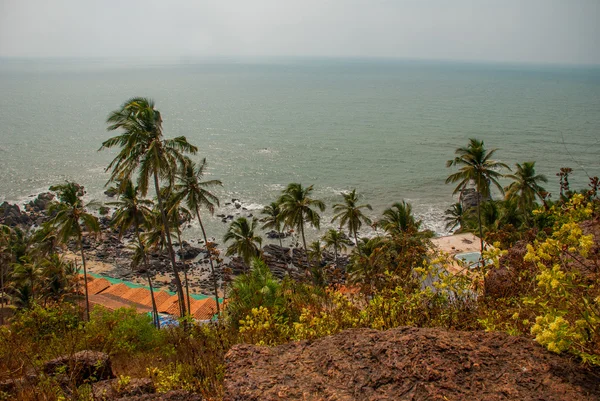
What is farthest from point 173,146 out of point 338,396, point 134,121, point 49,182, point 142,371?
point 49,182

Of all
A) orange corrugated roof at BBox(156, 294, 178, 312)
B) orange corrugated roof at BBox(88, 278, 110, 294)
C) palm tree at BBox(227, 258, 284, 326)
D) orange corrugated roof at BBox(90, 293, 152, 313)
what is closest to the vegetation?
→ palm tree at BBox(227, 258, 284, 326)

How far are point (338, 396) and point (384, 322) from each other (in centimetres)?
268

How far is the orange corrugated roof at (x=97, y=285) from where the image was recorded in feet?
116

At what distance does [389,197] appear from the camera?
58531 mm

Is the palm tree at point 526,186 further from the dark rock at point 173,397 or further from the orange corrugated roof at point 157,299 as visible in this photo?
the dark rock at point 173,397

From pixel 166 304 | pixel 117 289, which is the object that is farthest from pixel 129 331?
pixel 117 289

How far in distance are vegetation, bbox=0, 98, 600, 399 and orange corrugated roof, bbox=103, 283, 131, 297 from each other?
392cm

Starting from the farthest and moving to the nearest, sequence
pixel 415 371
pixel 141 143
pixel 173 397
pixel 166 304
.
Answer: pixel 166 304 → pixel 141 143 → pixel 173 397 → pixel 415 371

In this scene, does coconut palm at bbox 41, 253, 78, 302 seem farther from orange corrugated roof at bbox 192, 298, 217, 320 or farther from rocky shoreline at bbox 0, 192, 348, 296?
rocky shoreline at bbox 0, 192, 348, 296

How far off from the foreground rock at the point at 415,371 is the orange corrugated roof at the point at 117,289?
31.8 meters

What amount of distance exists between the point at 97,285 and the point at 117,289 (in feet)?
8.62

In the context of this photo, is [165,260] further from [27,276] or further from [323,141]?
[323,141]

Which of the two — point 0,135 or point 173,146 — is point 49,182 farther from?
point 173,146

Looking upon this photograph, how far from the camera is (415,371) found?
5.39 metres
